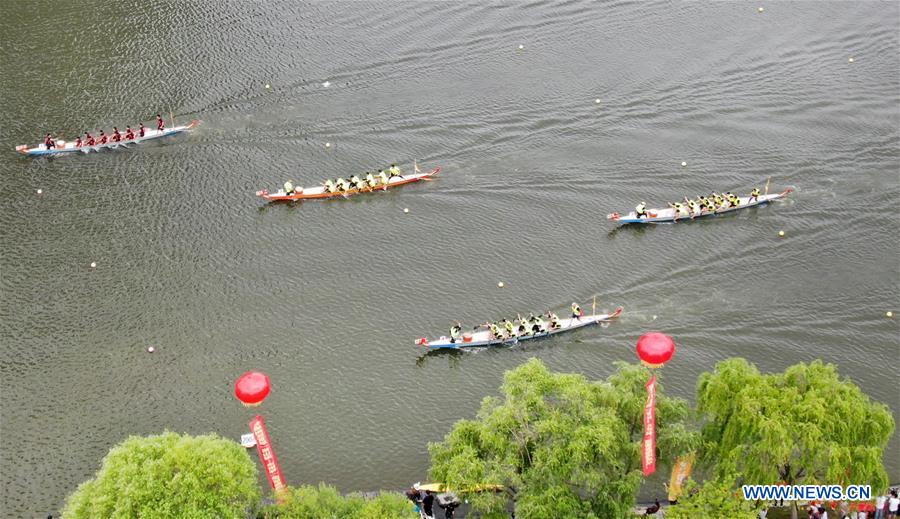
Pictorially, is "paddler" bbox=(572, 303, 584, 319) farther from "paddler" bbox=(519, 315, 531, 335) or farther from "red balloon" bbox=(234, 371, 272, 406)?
"red balloon" bbox=(234, 371, 272, 406)

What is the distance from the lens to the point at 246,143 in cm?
4275

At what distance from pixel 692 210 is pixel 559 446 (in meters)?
20.3

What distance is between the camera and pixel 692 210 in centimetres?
3812

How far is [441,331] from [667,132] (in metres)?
17.7

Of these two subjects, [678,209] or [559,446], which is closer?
[559,446]

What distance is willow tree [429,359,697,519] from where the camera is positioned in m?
20.8

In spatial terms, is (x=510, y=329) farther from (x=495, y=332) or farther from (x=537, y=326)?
(x=537, y=326)

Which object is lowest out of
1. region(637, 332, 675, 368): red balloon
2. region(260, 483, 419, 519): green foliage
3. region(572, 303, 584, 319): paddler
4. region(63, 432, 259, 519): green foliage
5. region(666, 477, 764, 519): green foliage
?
region(666, 477, 764, 519): green foliage

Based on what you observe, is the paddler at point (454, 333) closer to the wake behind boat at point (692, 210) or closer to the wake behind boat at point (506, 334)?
the wake behind boat at point (506, 334)

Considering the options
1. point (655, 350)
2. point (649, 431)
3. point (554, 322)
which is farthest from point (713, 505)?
point (554, 322)

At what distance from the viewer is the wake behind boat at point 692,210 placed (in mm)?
37875

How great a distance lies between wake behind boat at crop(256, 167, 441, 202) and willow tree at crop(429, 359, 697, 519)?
19.2m

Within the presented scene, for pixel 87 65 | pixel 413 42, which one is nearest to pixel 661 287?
pixel 413 42

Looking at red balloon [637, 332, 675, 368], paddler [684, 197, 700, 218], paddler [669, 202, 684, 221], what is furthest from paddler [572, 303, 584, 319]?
red balloon [637, 332, 675, 368]
